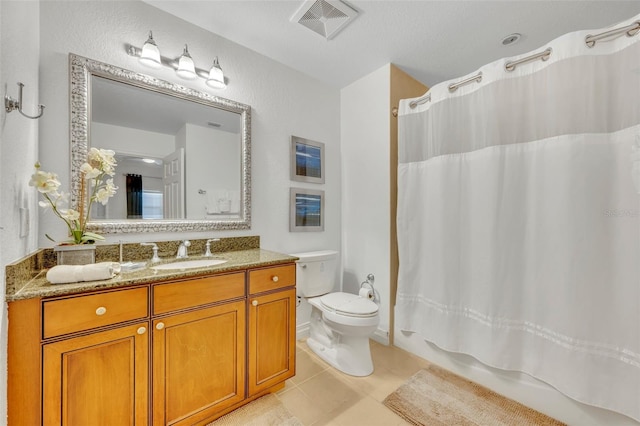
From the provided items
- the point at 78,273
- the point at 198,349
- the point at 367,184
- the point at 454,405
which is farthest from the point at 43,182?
the point at 454,405

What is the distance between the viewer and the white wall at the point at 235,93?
1339 millimetres

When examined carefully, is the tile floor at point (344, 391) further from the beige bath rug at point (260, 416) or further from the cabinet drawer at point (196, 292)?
the cabinet drawer at point (196, 292)

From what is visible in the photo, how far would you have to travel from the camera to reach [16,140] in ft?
3.25

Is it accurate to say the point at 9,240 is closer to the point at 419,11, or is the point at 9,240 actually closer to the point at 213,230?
the point at 213,230

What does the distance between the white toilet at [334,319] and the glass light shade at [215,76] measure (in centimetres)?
141

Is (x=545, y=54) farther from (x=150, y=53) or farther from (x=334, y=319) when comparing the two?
(x=150, y=53)

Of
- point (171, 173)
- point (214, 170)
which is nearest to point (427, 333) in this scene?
point (214, 170)

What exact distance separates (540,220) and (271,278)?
1.57m

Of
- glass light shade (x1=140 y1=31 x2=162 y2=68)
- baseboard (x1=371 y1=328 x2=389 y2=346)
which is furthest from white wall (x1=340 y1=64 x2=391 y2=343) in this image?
glass light shade (x1=140 y1=31 x2=162 y2=68)

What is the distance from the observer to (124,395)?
110 cm

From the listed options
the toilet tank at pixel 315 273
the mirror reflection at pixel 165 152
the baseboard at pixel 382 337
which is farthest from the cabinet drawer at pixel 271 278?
the baseboard at pixel 382 337

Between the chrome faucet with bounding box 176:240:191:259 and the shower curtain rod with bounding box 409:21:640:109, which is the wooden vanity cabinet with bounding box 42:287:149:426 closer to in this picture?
the chrome faucet with bounding box 176:240:191:259

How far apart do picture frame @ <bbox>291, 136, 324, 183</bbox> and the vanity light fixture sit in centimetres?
73

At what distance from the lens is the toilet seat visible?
5.85ft
